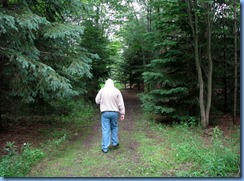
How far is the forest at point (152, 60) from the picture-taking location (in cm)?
737

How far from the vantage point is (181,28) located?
33.9ft

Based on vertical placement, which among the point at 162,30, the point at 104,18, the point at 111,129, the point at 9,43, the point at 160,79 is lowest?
the point at 111,129

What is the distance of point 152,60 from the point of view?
1052 cm

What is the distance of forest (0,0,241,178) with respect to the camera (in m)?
7.37

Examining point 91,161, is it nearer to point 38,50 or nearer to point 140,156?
point 140,156

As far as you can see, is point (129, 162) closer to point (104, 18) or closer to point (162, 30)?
point (162, 30)

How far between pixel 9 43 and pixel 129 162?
16.4 feet

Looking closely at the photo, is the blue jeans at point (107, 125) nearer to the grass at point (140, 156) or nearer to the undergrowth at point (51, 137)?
the grass at point (140, 156)

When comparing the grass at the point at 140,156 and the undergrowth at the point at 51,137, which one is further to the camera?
the undergrowth at the point at 51,137

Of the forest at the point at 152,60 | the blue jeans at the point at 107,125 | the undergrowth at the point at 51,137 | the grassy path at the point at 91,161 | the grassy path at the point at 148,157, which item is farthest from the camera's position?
the forest at the point at 152,60

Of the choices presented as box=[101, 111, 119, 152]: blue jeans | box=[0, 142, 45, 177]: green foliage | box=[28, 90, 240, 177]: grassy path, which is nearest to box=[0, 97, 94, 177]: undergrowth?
box=[0, 142, 45, 177]: green foliage

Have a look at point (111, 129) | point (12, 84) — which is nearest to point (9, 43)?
point (12, 84)

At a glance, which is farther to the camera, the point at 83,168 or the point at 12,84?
the point at 12,84

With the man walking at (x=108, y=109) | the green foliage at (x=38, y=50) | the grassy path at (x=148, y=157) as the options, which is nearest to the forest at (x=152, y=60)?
the green foliage at (x=38, y=50)
